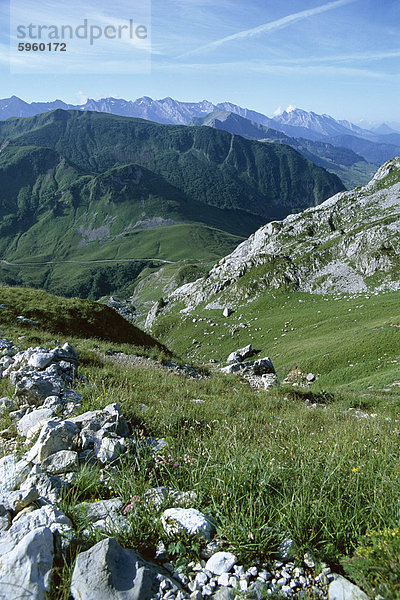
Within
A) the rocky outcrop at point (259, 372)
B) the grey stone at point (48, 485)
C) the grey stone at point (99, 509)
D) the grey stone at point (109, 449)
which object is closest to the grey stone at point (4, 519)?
the grey stone at point (48, 485)

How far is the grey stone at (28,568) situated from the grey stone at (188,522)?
1.32m

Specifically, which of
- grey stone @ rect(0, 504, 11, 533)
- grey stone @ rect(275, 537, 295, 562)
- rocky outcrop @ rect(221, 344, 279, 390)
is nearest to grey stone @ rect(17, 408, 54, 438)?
grey stone @ rect(0, 504, 11, 533)

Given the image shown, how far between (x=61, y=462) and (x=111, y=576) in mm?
2549

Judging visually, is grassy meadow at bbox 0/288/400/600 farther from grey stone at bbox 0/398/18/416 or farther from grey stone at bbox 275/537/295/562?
grey stone at bbox 0/398/18/416

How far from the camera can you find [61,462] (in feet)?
18.4

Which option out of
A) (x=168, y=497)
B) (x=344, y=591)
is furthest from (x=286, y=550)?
(x=168, y=497)

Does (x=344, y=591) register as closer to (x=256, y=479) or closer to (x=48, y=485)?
(x=256, y=479)

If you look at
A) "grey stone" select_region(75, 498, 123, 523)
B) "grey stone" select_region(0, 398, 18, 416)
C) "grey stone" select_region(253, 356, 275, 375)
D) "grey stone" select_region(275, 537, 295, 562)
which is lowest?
"grey stone" select_region(253, 356, 275, 375)

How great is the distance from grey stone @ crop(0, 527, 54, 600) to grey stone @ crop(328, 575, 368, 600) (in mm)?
2790

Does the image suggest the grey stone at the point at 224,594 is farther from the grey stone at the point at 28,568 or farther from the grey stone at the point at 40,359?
the grey stone at the point at 40,359

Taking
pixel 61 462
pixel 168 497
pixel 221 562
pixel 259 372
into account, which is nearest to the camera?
pixel 221 562

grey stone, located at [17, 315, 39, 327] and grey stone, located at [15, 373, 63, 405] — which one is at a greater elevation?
grey stone, located at [15, 373, 63, 405]

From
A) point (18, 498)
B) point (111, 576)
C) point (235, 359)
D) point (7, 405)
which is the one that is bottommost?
point (235, 359)

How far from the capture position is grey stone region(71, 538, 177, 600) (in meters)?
3.40
